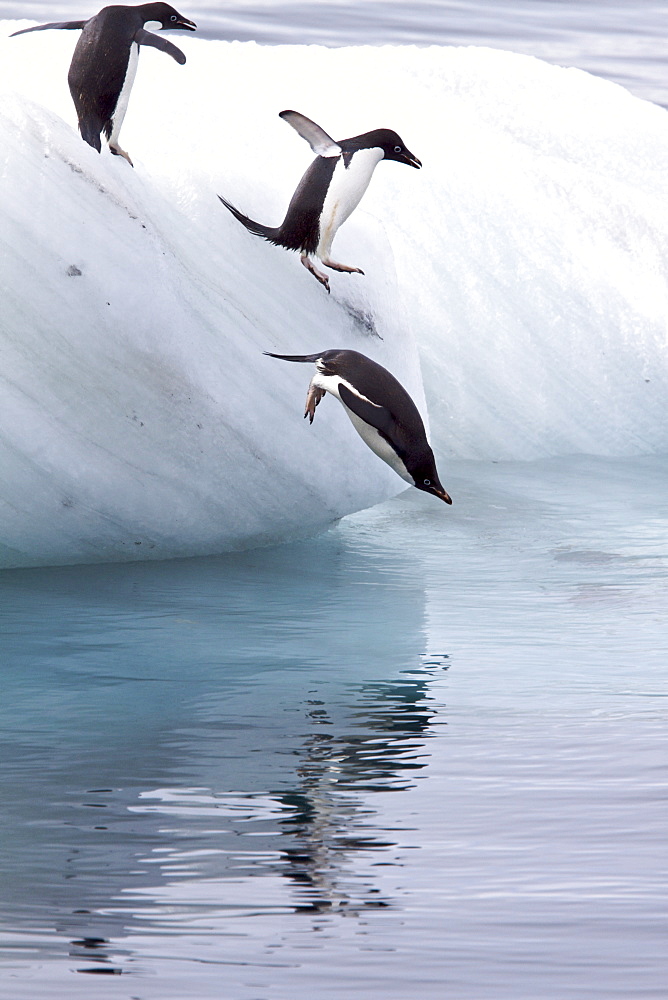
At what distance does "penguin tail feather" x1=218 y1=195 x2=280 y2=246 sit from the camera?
443 centimetres

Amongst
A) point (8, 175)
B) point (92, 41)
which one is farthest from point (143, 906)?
point (92, 41)

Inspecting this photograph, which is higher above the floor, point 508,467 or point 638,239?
point 638,239

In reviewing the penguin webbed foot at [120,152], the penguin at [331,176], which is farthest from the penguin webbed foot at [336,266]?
the penguin webbed foot at [120,152]

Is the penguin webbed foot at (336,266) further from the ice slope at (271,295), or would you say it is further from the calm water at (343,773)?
the calm water at (343,773)

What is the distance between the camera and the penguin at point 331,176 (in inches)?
169

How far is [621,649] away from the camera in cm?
340

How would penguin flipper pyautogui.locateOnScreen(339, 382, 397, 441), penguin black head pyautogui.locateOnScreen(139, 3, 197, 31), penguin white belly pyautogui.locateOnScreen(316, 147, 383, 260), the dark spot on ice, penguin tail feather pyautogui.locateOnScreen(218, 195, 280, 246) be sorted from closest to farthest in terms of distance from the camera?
penguin flipper pyautogui.locateOnScreen(339, 382, 397, 441) → penguin black head pyautogui.locateOnScreen(139, 3, 197, 31) → penguin white belly pyautogui.locateOnScreen(316, 147, 383, 260) → penguin tail feather pyautogui.locateOnScreen(218, 195, 280, 246) → the dark spot on ice

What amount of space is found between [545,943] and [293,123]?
9.91 feet

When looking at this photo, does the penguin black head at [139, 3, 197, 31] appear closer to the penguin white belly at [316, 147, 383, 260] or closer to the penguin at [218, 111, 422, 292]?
the penguin at [218, 111, 422, 292]

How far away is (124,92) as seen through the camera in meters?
4.12

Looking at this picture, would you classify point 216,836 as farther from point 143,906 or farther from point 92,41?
point 92,41

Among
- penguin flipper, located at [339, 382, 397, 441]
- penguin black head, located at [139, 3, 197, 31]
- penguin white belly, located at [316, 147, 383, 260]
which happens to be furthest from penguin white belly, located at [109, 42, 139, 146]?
penguin flipper, located at [339, 382, 397, 441]

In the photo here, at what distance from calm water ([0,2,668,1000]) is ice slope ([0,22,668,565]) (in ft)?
0.85

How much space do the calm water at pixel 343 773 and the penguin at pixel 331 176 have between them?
1023 millimetres
